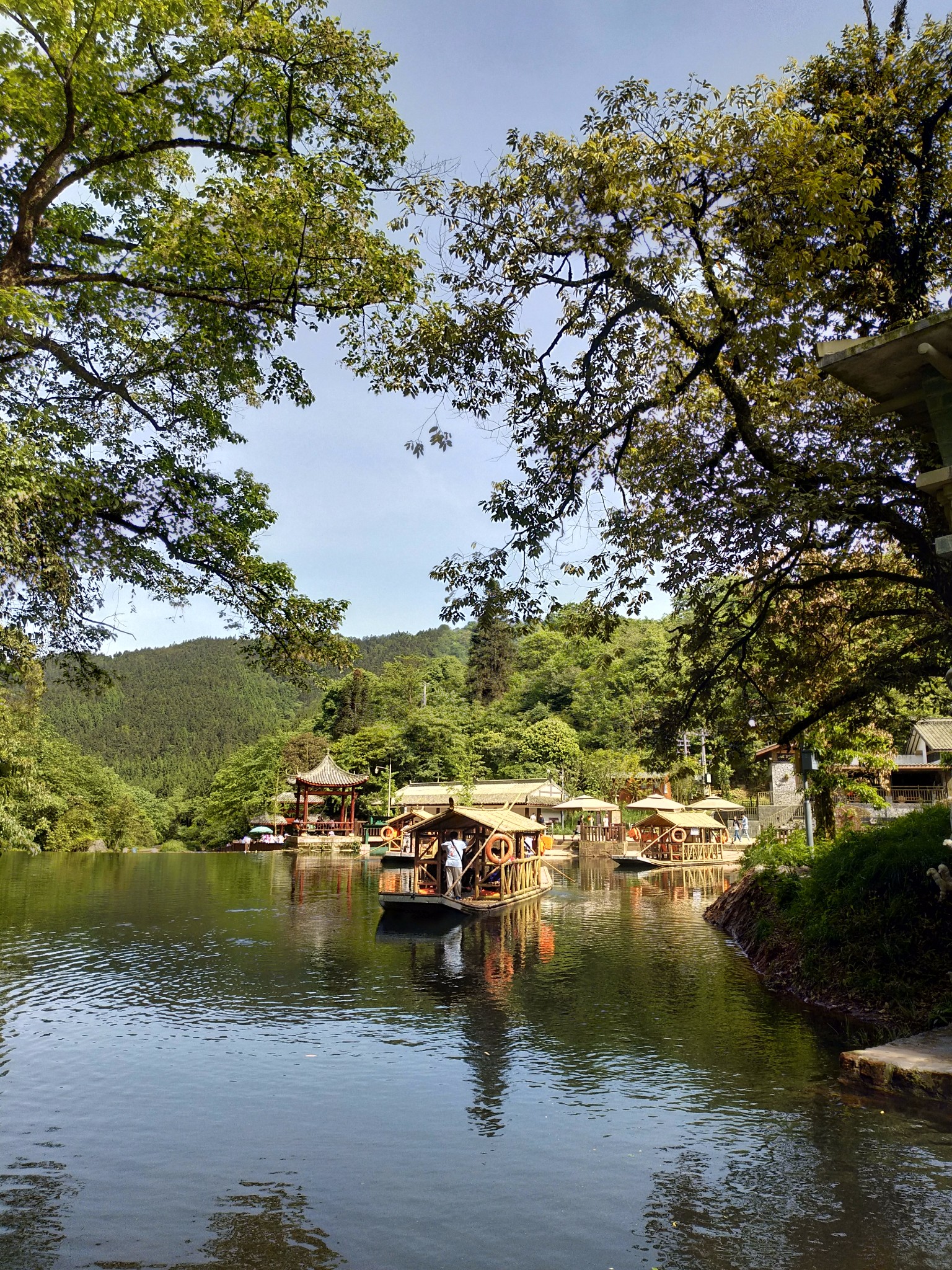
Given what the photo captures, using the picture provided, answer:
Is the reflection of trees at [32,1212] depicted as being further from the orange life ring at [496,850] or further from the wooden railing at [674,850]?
the wooden railing at [674,850]

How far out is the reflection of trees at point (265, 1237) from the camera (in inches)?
186

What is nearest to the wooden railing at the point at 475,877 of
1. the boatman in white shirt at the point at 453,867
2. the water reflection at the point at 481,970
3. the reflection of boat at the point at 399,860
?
the boatman in white shirt at the point at 453,867

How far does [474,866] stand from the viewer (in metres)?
21.8

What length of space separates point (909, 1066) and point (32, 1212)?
7.00 meters

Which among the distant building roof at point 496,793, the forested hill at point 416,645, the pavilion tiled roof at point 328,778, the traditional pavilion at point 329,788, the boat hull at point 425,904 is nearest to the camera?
the boat hull at point 425,904

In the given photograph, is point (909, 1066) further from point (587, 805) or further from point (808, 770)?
point (587, 805)

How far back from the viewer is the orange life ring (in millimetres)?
21656

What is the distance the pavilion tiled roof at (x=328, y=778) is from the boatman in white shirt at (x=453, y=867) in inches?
1271

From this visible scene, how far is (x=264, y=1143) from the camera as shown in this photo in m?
6.68

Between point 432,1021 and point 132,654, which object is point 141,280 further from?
point 132,654

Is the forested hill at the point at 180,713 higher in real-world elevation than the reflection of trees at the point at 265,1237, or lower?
higher

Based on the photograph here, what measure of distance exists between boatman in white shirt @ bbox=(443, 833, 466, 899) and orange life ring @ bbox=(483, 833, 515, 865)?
109cm

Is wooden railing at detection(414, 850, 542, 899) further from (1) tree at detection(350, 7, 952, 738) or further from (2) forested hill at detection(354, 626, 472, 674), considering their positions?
(2) forested hill at detection(354, 626, 472, 674)

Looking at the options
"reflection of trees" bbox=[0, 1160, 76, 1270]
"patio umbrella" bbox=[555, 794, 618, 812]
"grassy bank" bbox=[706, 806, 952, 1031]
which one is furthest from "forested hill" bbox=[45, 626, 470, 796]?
"reflection of trees" bbox=[0, 1160, 76, 1270]
